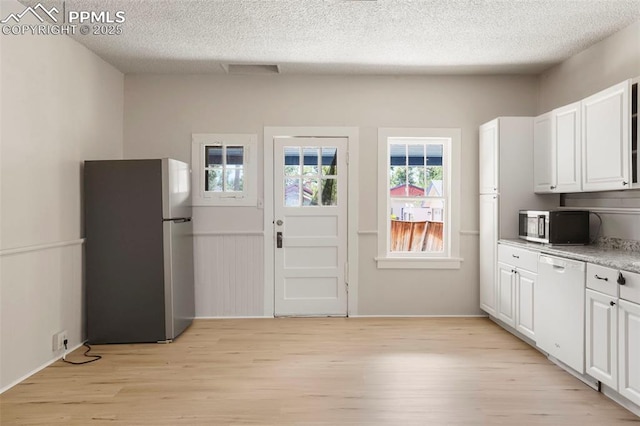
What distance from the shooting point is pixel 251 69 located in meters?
4.60

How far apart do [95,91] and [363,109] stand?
2.65 metres

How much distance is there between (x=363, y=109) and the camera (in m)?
4.77

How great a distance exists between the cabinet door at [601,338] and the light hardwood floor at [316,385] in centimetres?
18

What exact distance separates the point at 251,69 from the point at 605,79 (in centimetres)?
324

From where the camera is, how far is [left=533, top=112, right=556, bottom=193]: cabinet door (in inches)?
153

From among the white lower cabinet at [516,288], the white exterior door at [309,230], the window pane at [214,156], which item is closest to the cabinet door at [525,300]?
the white lower cabinet at [516,288]

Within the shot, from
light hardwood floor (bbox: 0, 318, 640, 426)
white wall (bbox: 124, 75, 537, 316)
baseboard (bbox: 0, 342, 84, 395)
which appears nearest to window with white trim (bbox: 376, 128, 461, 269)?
white wall (bbox: 124, 75, 537, 316)

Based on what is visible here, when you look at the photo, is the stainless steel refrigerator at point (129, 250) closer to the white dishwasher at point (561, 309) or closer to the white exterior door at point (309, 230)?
the white exterior door at point (309, 230)

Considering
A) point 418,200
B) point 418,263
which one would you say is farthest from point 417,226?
point 418,263

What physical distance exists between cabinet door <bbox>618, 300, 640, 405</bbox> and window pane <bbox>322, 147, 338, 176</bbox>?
9.62ft

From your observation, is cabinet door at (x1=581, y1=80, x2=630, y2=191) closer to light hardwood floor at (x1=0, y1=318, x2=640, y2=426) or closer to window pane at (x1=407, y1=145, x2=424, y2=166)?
light hardwood floor at (x1=0, y1=318, x2=640, y2=426)

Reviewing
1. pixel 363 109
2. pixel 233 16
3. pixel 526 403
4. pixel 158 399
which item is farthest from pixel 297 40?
pixel 526 403

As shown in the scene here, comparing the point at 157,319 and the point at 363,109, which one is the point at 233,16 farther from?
the point at 157,319

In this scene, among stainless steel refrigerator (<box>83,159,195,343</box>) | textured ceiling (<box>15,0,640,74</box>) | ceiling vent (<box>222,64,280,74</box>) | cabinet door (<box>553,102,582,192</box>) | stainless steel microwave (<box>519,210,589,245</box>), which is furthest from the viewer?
ceiling vent (<box>222,64,280,74</box>)
